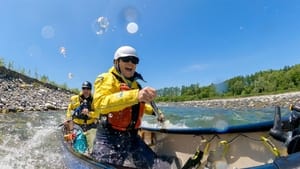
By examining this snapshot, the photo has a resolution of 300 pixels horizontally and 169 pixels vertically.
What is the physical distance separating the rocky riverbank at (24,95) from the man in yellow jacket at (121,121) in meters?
19.3

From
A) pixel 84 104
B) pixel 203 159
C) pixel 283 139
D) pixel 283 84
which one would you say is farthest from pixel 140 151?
pixel 283 84

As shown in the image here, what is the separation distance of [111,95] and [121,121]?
2.04 feet

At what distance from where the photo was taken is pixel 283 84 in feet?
271

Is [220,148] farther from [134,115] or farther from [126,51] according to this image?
[126,51]

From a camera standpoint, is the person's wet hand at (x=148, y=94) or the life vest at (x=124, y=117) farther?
the life vest at (x=124, y=117)

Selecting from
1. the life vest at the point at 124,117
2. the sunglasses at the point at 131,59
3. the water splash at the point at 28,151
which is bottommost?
the water splash at the point at 28,151

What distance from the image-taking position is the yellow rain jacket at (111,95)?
415cm

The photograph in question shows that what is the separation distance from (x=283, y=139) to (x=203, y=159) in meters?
1.95

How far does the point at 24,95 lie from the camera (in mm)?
30141

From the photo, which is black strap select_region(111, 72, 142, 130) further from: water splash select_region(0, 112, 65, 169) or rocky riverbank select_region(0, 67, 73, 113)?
rocky riverbank select_region(0, 67, 73, 113)

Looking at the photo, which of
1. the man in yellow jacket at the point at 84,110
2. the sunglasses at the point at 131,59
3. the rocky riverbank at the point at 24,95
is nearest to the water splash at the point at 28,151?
the man in yellow jacket at the point at 84,110

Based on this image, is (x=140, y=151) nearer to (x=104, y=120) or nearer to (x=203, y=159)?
(x=104, y=120)

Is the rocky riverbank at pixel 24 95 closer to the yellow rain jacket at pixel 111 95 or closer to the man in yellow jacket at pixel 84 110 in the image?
the man in yellow jacket at pixel 84 110

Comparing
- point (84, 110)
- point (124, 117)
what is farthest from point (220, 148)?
point (84, 110)
